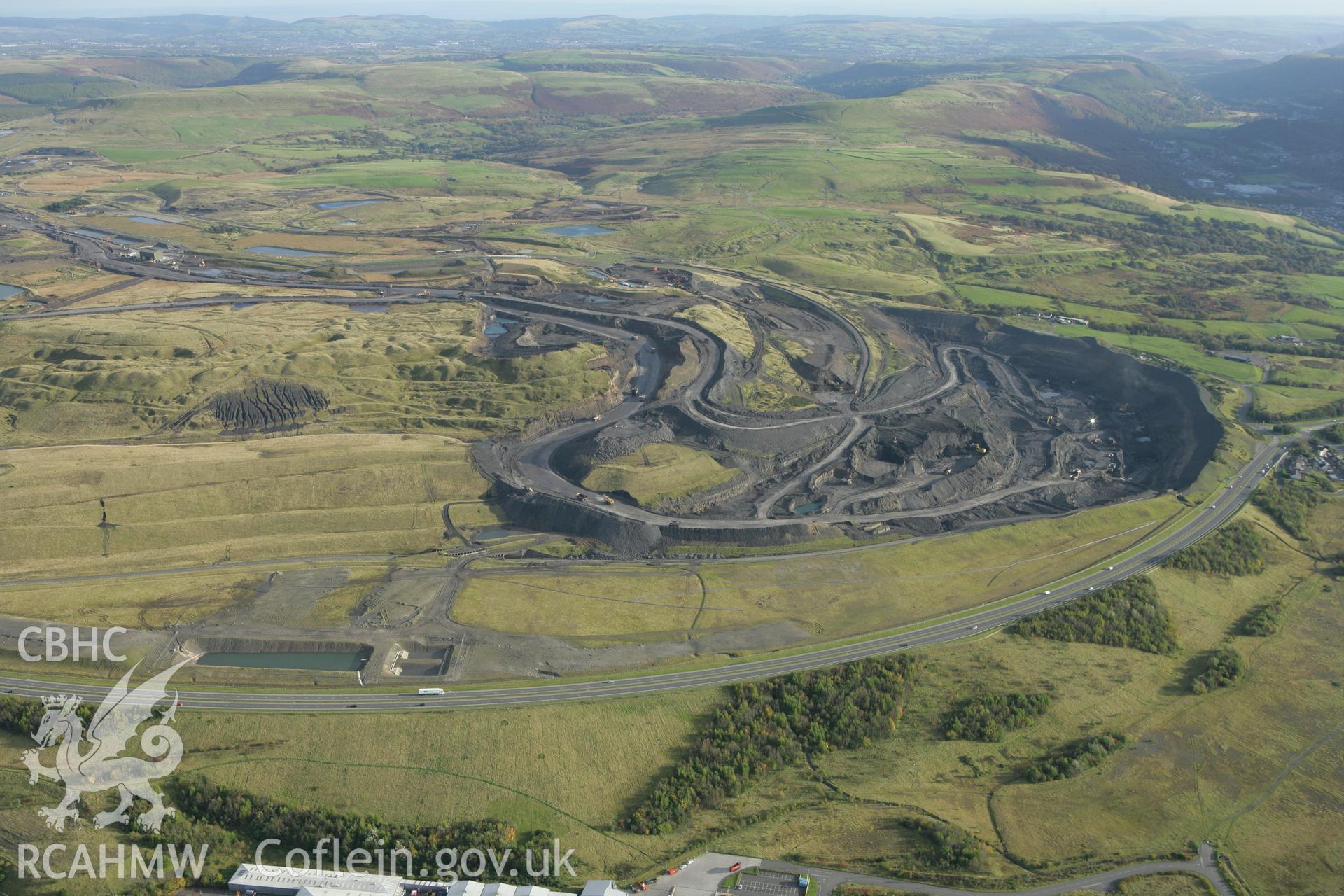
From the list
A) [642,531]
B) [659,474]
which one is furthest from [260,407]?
[642,531]

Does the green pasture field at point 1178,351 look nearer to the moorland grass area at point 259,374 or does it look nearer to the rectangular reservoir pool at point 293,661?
the moorland grass area at point 259,374

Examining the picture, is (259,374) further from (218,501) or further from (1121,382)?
(1121,382)

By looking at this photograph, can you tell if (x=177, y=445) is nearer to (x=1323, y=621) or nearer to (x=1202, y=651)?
(x=1202, y=651)

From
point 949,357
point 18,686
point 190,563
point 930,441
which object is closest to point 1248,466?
point 930,441

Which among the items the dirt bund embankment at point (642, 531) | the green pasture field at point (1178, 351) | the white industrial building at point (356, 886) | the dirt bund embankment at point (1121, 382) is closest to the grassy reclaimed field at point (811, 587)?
the dirt bund embankment at point (642, 531)

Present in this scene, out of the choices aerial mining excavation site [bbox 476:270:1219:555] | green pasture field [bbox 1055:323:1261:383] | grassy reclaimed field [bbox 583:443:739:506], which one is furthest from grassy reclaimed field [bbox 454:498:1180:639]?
green pasture field [bbox 1055:323:1261:383]

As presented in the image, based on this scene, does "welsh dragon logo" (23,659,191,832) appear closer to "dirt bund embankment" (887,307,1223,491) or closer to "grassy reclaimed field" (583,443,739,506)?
"grassy reclaimed field" (583,443,739,506)
